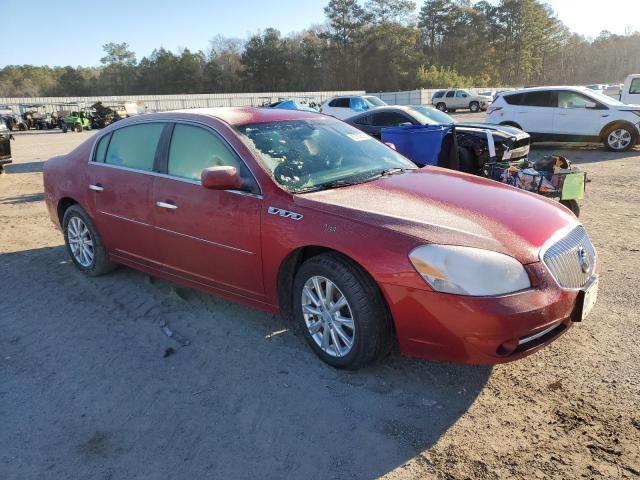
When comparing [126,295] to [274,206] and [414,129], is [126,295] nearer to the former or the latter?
[274,206]

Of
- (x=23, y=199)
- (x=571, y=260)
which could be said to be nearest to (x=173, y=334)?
(x=571, y=260)

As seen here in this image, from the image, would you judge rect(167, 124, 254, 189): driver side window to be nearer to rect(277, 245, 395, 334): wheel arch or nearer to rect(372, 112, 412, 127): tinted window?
rect(277, 245, 395, 334): wheel arch

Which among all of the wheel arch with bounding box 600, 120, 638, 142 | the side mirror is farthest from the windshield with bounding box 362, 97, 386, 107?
the side mirror

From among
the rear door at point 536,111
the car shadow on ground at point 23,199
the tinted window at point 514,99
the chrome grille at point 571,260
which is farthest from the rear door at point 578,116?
the car shadow on ground at point 23,199

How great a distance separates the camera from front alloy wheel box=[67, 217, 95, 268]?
4938mm

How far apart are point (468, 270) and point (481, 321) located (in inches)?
10.4

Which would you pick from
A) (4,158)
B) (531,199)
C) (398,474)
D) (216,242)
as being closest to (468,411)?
(398,474)

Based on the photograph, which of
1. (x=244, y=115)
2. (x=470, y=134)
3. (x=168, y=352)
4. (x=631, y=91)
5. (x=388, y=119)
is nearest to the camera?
(x=168, y=352)

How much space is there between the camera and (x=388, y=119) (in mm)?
11523

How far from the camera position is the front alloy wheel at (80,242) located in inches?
194

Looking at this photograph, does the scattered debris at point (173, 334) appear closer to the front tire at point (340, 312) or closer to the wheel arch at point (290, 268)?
the wheel arch at point (290, 268)

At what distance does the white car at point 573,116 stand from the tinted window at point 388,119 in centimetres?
474

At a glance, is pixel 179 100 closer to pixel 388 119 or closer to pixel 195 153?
pixel 388 119

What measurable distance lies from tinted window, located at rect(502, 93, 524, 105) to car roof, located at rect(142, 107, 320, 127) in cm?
1170
